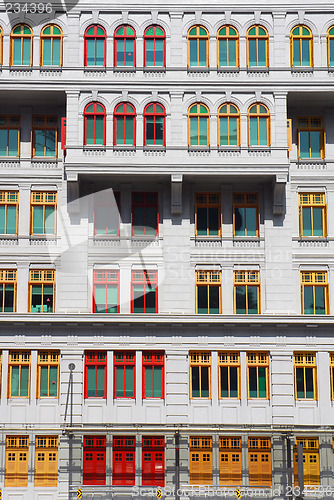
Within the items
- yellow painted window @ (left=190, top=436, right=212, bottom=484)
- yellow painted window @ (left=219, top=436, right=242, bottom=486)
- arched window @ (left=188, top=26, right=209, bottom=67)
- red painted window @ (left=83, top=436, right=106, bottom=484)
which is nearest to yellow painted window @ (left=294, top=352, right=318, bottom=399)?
yellow painted window @ (left=219, top=436, right=242, bottom=486)

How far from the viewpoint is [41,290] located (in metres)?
34.9

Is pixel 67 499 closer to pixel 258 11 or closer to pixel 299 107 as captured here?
pixel 299 107

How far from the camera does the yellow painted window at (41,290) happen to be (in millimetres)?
34688

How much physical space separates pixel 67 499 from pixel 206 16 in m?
23.2

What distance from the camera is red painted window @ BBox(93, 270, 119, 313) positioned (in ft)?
113

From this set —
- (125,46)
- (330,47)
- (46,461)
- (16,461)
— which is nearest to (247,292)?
(46,461)

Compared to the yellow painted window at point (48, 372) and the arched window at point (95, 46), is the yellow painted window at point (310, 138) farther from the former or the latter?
the yellow painted window at point (48, 372)

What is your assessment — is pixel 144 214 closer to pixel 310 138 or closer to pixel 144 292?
pixel 144 292

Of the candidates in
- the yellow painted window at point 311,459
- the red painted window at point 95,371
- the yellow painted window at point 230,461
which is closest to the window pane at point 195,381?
the yellow painted window at point 230,461

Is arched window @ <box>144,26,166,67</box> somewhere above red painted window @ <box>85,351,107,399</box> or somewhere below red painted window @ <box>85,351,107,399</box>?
above

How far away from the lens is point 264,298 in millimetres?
34594

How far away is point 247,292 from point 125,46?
13130 mm

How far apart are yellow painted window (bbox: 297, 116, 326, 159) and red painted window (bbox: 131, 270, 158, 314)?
9.37m

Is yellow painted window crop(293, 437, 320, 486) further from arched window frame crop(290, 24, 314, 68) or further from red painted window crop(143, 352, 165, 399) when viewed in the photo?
arched window frame crop(290, 24, 314, 68)
